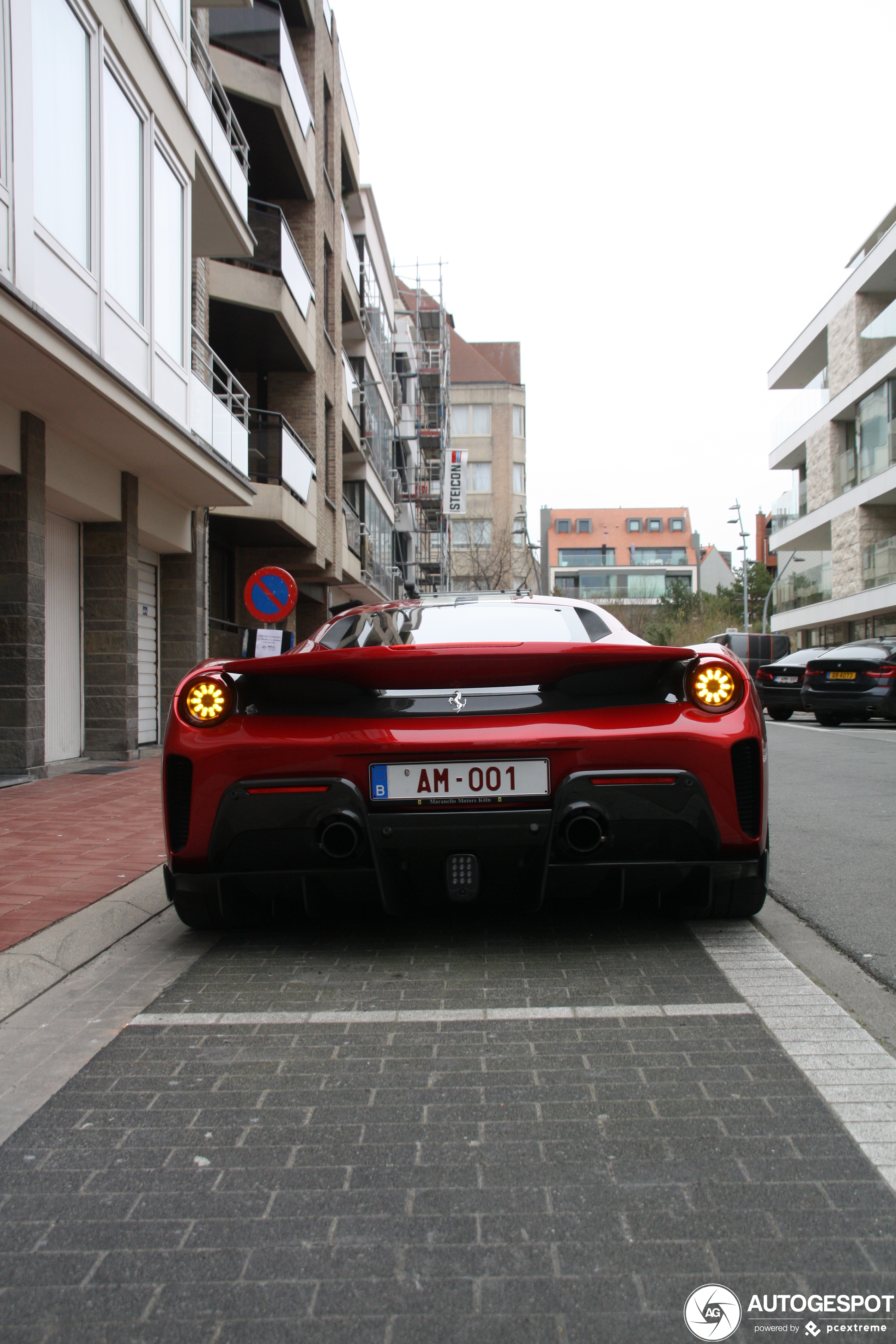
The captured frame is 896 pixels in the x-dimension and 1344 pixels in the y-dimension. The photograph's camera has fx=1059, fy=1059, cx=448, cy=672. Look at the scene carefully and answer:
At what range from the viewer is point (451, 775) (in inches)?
130

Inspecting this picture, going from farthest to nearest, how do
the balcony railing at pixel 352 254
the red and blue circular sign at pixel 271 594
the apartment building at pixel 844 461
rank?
1. the apartment building at pixel 844 461
2. the balcony railing at pixel 352 254
3. the red and blue circular sign at pixel 271 594

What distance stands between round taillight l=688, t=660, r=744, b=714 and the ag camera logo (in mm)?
2073

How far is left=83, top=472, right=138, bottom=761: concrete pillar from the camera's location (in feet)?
40.1

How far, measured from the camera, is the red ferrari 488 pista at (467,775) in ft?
10.9

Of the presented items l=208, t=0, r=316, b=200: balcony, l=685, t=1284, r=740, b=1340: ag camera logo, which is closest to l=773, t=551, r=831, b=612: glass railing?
l=208, t=0, r=316, b=200: balcony

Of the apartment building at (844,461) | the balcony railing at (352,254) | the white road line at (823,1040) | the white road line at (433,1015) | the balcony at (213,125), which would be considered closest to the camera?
the white road line at (823,1040)

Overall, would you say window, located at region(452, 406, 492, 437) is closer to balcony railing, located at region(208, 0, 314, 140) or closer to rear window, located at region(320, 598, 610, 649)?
balcony railing, located at region(208, 0, 314, 140)

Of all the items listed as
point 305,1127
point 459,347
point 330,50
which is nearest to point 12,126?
point 305,1127

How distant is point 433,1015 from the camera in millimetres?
2961

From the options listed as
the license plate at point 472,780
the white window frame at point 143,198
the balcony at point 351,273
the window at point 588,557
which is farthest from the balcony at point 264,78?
the window at point 588,557

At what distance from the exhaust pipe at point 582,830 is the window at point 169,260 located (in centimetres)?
977

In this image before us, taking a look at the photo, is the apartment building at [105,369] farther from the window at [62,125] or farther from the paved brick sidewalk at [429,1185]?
the paved brick sidewalk at [429,1185]

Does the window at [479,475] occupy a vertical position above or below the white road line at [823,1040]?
above

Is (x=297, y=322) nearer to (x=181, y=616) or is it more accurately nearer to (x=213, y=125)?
(x=213, y=125)
